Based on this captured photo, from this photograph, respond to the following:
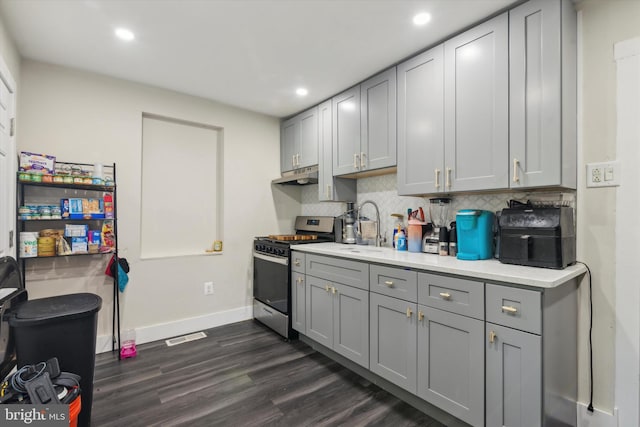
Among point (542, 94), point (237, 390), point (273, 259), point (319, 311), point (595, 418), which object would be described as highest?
point (542, 94)

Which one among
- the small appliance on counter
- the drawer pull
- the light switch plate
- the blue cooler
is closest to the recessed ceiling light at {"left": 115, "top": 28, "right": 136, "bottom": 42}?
the blue cooler

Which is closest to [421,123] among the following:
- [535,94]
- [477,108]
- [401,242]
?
[477,108]

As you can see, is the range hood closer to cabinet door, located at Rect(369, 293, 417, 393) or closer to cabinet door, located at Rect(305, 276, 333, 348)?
cabinet door, located at Rect(305, 276, 333, 348)

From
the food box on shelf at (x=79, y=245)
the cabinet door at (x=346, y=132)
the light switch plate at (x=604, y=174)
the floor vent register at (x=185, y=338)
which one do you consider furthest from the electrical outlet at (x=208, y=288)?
the light switch plate at (x=604, y=174)

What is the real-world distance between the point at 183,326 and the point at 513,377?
2927mm

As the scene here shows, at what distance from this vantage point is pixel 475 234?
6.77 ft

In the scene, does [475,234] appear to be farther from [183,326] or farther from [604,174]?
[183,326]

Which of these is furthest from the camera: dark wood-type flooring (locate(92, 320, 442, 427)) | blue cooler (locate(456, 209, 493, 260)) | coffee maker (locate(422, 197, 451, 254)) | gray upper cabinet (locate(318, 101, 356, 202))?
gray upper cabinet (locate(318, 101, 356, 202))

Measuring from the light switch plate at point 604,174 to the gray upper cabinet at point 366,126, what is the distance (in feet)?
4.05

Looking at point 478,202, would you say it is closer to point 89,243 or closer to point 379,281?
point 379,281

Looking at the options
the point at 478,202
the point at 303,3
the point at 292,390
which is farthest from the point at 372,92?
the point at 292,390

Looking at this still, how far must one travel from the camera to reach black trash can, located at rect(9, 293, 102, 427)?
1588 millimetres

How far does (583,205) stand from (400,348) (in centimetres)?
137

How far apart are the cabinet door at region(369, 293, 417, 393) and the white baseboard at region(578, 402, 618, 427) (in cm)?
92
